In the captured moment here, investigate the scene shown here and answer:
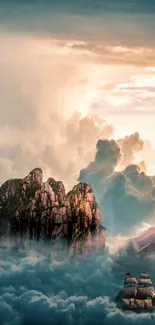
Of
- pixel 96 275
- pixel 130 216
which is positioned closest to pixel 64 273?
pixel 96 275

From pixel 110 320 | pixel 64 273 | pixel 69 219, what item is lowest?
pixel 110 320

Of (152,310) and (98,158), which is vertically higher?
(98,158)

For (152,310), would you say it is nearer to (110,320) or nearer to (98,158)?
(110,320)

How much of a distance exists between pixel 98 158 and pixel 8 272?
317 cm

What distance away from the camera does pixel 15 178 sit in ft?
58.4

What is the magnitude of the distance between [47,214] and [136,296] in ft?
8.55

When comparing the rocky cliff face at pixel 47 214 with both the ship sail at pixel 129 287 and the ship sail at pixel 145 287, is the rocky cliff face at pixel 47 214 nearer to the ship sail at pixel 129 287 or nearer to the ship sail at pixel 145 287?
the ship sail at pixel 129 287

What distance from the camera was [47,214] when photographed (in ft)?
58.9

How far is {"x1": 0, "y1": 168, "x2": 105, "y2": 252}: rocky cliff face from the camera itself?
1762 centimetres

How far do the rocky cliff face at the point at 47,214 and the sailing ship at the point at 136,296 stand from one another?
1.03 m

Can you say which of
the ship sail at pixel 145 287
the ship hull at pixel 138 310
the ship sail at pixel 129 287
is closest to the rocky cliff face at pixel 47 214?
the ship sail at pixel 129 287

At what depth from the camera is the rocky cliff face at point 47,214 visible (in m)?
17.6

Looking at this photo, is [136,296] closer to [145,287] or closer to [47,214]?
[145,287]

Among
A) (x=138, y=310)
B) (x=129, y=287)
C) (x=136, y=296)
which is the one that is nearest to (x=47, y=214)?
(x=129, y=287)
